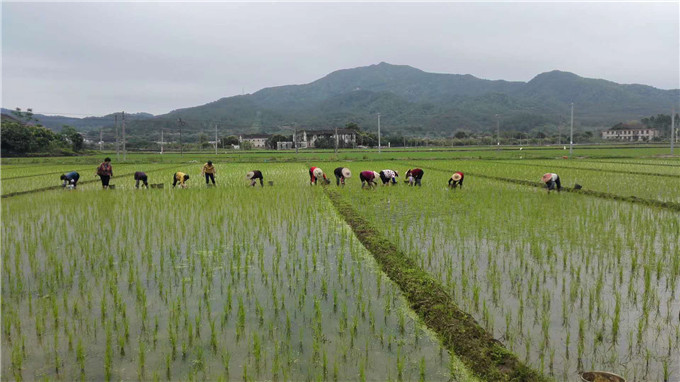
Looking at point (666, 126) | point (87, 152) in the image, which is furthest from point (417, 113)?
point (87, 152)

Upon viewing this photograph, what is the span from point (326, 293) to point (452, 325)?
4.79 feet

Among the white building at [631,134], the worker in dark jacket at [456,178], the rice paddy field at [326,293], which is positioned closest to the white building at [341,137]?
the worker in dark jacket at [456,178]

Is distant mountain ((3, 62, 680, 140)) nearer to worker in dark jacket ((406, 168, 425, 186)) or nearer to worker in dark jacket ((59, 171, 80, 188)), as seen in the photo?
worker in dark jacket ((59, 171, 80, 188))

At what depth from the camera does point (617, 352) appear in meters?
3.38

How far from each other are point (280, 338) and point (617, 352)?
258 centimetres

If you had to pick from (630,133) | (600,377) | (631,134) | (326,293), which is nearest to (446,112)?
(630,133)

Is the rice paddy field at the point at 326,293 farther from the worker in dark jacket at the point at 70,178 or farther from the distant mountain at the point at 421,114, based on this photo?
the distant mountain at the point at 421,114

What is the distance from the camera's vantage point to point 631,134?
302 feet

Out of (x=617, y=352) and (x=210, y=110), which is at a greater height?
(x=210, y=110)

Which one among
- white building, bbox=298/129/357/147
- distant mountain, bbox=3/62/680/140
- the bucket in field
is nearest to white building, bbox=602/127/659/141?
distant mountain, bbox=3/62/680/140

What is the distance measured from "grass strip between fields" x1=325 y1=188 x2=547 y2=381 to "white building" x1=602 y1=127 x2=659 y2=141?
99.5 metres

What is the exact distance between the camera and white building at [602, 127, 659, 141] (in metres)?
89.5

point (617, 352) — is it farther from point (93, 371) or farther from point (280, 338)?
point (93, 371)

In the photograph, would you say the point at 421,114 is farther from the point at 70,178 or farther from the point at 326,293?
the point at 326,293
